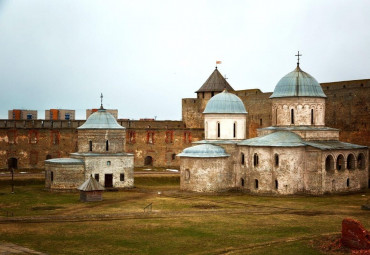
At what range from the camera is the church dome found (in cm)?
4266

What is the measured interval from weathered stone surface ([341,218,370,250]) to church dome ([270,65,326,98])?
22175 mm

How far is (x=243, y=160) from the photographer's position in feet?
137

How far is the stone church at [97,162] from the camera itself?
41938 mm

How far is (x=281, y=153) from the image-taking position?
127 feet

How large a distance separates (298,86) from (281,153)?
6.58m

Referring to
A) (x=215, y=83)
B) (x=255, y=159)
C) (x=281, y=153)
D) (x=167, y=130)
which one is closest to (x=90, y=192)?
(x=255, y=159)

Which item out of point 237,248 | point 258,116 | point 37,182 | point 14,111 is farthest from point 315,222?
point 14,111

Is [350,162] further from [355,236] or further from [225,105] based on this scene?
[355,236]

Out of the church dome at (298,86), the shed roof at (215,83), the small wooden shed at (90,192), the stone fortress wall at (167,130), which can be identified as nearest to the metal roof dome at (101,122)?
the small wooden shed at (90,192)

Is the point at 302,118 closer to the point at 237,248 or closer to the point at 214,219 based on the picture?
the point at 214,219

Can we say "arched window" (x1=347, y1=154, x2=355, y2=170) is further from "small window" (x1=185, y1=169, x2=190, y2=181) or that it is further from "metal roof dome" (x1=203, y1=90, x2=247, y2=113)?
"small window" (x1=185, y1=169, x2=190, y2=181)

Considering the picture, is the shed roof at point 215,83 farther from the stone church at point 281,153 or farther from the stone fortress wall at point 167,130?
the stone church at point 281,153

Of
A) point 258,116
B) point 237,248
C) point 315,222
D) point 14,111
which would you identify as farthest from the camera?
point 14,111

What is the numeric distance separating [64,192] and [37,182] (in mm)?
6229
